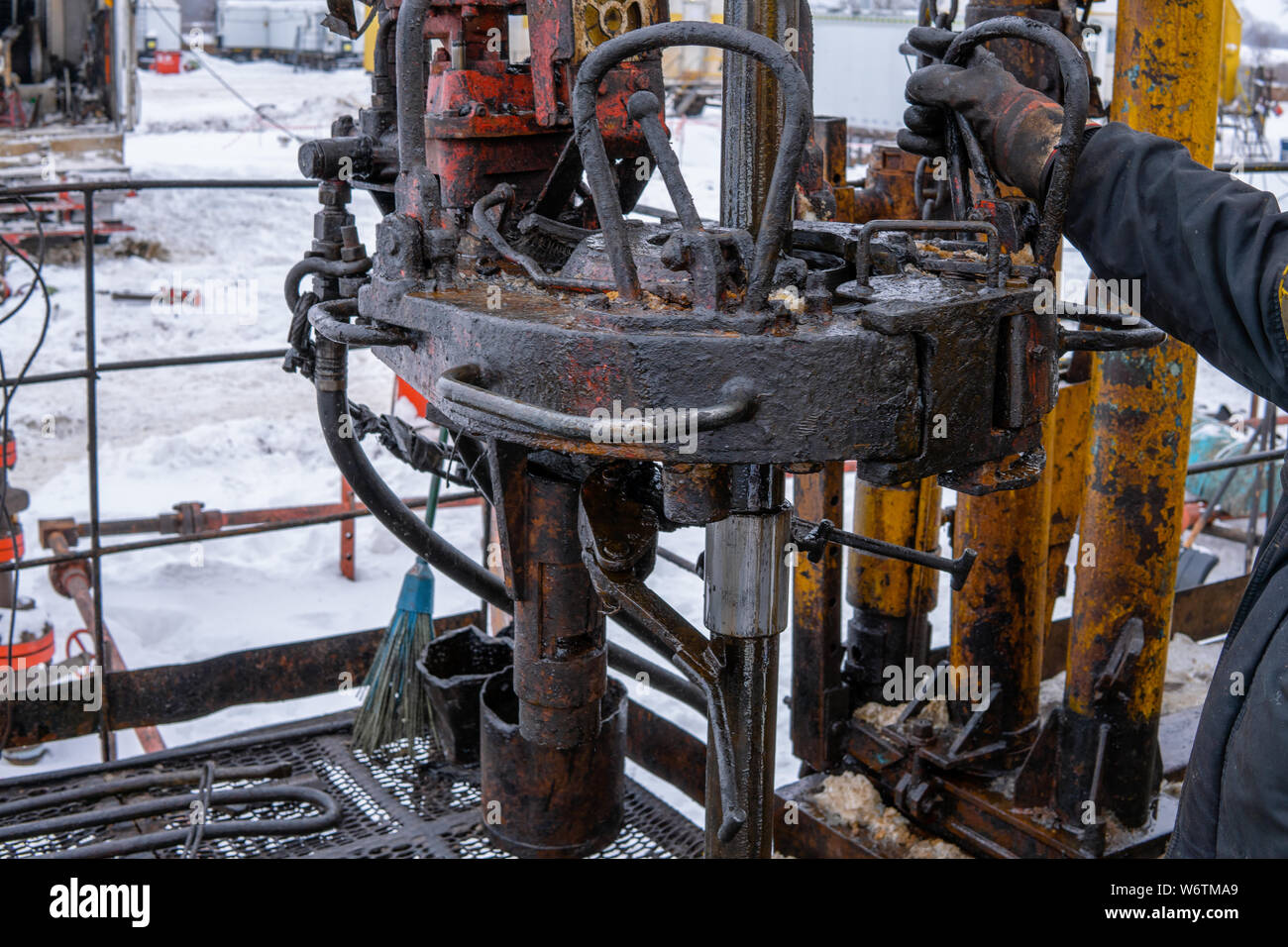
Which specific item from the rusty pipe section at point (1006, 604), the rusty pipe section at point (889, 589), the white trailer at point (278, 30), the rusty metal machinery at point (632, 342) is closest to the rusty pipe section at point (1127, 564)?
the rusty pipe section at point (1006, 604)

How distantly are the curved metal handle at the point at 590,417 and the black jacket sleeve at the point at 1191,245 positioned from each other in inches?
22.2

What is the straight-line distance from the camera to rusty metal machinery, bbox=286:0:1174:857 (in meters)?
1.38

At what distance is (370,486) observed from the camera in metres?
2.56

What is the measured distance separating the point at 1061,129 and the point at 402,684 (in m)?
2.15

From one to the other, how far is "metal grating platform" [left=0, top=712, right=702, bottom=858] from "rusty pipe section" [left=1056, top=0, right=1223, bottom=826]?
841 millimetres

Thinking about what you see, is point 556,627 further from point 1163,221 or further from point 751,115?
point 1163,221

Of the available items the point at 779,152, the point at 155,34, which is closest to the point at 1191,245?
the point at 779,152

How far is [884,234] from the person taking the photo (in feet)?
→ 6.07

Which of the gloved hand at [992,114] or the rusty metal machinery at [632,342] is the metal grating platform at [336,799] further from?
the gloved hand at [992,114]

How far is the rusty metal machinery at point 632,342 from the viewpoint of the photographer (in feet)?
4.52

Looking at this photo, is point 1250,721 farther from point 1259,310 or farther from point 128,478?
point 128,478
